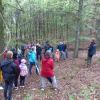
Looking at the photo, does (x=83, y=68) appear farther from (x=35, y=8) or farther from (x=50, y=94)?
(x=35, y=8)

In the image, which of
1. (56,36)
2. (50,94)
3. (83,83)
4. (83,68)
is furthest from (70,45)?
(50,94)

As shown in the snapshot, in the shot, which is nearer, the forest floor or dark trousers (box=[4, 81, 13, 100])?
dark trousers (box=[4, 81, 13, 100])

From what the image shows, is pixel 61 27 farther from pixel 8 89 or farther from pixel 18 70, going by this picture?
pixel 8 89

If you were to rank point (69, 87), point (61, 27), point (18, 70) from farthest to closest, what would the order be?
point (61, 27) → point (69, 87) → point (18, 70)

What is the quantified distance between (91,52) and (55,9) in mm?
8990

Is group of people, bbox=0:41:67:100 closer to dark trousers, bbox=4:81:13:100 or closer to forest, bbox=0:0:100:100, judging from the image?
dark trousers, bbox=4:81:13:100

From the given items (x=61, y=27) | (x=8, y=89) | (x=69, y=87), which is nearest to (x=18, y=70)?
(x=8, y=89)

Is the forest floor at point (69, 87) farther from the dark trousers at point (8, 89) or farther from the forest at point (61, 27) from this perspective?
the dark trousers at point (8, 89)

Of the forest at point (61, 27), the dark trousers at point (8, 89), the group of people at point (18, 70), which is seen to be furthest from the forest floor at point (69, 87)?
the dark trousers at point (8, 89)

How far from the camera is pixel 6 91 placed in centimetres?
1057

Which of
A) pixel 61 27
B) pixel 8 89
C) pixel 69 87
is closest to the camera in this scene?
pixel 8 89

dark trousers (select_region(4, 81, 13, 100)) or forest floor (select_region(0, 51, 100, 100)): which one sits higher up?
dark trousers (select_region(4, 81, 13, 100))

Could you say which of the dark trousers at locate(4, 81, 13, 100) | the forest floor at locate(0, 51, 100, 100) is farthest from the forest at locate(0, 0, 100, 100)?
the dark trousers at locate(4, 81, 13, 100)

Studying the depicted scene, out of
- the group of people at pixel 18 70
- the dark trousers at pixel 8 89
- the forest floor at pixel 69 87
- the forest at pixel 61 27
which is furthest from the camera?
the forest at pixel 61 27
